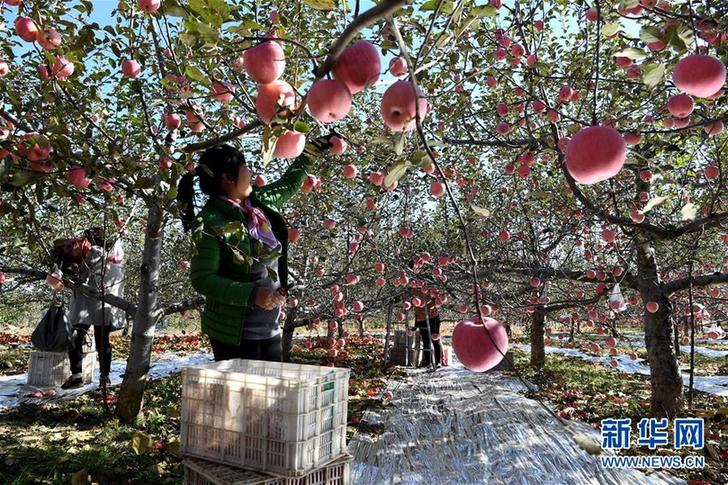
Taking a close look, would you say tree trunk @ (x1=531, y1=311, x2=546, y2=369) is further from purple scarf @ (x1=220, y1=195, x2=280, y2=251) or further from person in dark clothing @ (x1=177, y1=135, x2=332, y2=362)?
purple scarf @ (x1=220, y1=195, x2=280, y2=251)

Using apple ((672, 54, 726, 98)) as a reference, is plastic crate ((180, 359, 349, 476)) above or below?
below

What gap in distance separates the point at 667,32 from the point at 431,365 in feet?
27.5

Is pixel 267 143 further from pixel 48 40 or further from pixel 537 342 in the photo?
pixel 537 342

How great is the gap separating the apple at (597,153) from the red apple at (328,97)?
0.70 meters

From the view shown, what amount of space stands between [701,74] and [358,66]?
3.95ft

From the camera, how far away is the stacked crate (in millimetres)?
9305

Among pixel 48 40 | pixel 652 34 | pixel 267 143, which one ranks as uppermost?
pixel 48 40

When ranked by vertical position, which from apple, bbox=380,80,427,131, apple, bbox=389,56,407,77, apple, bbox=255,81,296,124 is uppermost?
apple, bbox=389,56,407,77

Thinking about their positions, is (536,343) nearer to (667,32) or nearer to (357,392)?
(357,392)

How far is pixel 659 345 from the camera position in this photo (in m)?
5.30

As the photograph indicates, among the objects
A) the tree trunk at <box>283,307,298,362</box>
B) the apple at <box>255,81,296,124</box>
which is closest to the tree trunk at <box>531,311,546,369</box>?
the tree trunk at <box>283,307,298,362</box>

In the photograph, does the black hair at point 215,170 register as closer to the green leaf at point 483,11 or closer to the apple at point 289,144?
the apple at point 289,144

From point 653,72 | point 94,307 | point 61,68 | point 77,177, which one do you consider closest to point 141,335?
point 94,307

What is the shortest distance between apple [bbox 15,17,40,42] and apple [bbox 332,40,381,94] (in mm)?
1701
